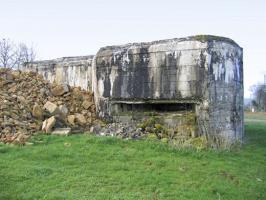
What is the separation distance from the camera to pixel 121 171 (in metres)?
7.27

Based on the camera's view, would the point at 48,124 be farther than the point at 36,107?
No

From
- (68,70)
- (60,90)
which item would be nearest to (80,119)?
(60,90)

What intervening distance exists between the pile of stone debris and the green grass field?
71cm

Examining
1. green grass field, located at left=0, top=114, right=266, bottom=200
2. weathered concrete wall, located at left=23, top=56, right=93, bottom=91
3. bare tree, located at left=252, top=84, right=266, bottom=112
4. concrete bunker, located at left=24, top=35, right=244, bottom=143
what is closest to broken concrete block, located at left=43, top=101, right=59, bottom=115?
green grass field, located at left=0, top=114, right=266, bottom=200

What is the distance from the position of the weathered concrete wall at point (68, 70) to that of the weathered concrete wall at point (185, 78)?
33.9 inches

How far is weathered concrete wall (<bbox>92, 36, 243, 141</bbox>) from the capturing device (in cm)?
991

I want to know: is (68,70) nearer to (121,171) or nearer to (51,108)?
(51,108)

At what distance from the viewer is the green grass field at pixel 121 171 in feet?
21.0

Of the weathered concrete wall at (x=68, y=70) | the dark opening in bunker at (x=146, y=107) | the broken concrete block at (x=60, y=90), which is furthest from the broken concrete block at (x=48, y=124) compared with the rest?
the weathered concrete wall at (x=68, y=70)

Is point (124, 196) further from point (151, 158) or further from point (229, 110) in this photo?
point (229, 110)

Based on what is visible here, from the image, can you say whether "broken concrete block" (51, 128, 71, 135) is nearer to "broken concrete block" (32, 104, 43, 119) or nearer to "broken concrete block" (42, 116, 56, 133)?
"broken concrete block" (42, 116, 56, 133)

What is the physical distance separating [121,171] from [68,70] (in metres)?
6.09

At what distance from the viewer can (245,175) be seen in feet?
25.2

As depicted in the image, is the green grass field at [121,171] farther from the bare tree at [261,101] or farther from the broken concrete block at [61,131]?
the bare tree at [261,101]
